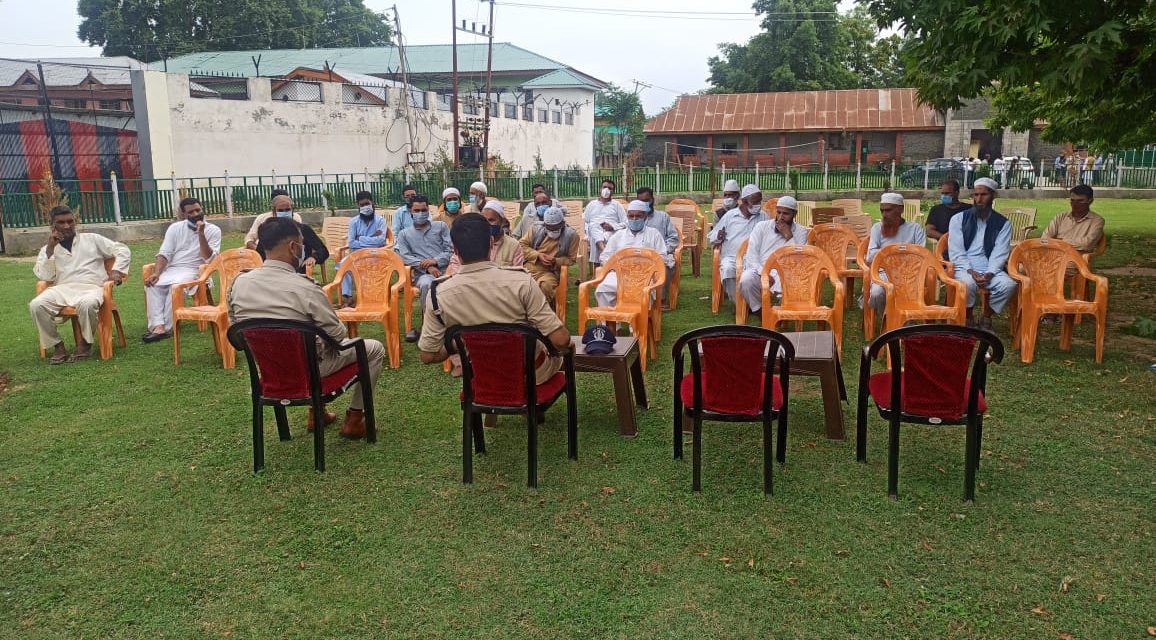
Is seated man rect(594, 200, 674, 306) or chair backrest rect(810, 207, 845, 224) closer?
seated man rect(594, 200, 674, 306)

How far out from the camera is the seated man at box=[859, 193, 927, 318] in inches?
315

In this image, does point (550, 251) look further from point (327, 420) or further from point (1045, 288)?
point (1045, 288)

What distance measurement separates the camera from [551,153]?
4072 centimetres

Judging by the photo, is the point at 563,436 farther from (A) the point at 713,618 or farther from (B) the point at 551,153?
(B) the point at 551,153

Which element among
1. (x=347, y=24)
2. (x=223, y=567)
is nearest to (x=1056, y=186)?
(x=223, y=567)

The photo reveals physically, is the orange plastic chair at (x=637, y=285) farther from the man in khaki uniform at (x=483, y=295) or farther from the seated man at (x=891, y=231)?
the man in khaki uniform at (x=483, y=295)

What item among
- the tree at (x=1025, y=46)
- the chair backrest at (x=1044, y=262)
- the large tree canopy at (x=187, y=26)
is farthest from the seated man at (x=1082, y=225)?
the large tree canopy at (x=187, y=26)

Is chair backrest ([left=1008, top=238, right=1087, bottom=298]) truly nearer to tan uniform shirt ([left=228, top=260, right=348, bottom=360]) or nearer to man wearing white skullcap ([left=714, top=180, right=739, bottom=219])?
man wearing white skullcap ([left=714, top=180, right=739, bottom=219])

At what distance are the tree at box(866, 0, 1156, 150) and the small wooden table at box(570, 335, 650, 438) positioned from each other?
351cm

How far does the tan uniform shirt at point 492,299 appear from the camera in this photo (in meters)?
4.55

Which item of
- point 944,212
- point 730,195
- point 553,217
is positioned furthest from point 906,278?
point 730,195

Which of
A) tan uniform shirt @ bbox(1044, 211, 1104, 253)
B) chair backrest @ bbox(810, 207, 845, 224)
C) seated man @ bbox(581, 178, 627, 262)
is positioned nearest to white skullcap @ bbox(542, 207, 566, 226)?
seated man @ bbox(581, 178, 627, 262)

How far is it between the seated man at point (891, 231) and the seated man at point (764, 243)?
0.70 metres

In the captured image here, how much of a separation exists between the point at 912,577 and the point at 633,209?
18.7ft
